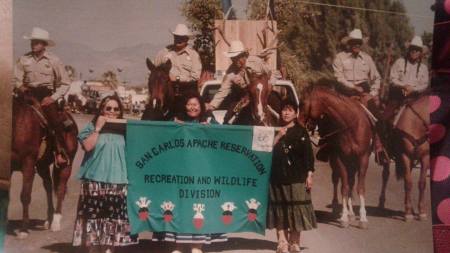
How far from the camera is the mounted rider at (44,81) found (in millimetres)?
4973

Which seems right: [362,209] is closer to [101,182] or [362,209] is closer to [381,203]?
[381,203]

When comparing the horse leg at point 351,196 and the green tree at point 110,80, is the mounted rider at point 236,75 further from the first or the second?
the horse leg at point 351,196

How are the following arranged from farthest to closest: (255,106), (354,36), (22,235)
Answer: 1. (354,36)
2. (255,106)
3. (22,235)

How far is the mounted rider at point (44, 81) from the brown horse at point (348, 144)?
7.15 ft

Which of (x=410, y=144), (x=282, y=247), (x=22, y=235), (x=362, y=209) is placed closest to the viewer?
(x=22, y=235)

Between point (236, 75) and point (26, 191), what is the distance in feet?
6.33

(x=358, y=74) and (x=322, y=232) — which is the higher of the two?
(x=358, y=74)

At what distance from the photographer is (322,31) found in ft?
17.7

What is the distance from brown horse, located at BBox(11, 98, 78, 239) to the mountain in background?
0.41 m

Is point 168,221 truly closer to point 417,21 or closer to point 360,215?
point 360,215

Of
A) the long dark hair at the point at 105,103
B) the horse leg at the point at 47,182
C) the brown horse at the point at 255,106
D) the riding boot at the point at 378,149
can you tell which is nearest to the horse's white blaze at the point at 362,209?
the riding boot at the point at 378,149

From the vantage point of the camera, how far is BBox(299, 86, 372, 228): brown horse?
5453 millimetres

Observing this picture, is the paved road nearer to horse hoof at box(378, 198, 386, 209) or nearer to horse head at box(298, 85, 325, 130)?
horse hoof at box(378, 198, 386, 209)

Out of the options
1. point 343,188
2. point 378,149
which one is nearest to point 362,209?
point 343,188
